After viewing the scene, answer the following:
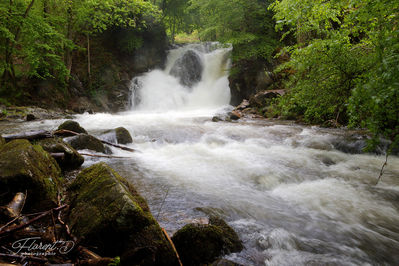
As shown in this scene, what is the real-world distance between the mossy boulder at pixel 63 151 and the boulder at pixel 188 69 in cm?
1774

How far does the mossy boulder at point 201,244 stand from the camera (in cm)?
213

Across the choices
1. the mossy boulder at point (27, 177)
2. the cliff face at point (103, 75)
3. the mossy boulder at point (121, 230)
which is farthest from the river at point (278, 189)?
the cliff face at point (103, 75)

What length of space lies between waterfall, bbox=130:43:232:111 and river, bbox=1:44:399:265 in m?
10.6

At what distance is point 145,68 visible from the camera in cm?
2164

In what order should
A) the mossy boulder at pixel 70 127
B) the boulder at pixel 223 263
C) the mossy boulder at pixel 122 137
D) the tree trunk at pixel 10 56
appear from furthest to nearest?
the tree trunk at pixel 10 56 → the mossy boulder at pixel 122 137 → the mossy boulder at pixel 70 127 → the boulder at pixel 223 263

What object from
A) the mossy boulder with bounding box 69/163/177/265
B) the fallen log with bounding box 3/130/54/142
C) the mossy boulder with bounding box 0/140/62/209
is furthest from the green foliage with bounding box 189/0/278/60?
the mossy boulder with bounding box 69/163/177/265

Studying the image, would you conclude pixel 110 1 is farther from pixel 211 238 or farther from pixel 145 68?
pixel 211 238

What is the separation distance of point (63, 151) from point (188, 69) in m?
18.8

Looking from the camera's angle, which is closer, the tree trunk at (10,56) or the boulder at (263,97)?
the tree trunk at (10,56)

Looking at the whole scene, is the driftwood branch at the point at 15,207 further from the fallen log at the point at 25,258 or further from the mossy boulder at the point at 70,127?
the mossy boulder at the point at 70,127

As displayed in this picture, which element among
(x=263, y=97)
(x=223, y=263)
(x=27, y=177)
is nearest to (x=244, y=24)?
(x=263, y=97)

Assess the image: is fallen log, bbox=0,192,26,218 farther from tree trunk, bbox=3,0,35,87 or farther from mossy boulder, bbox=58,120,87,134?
tree trunk, bbox=3,0,35,87

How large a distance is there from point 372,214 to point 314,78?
10.2 feet

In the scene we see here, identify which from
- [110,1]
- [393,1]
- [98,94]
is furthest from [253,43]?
[393,1]
